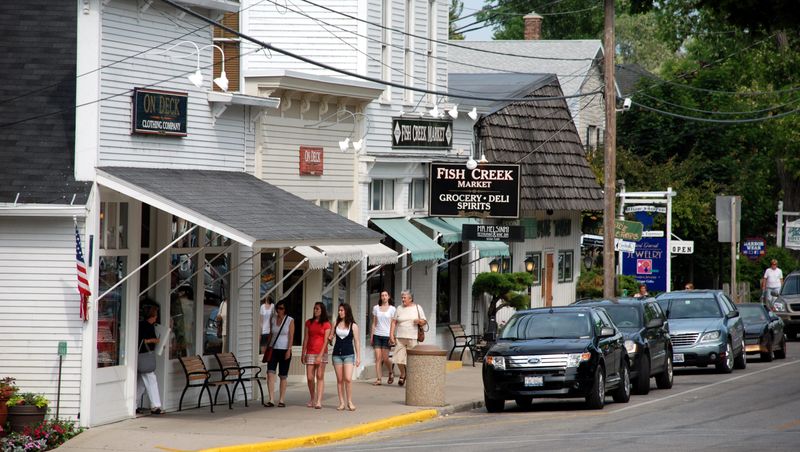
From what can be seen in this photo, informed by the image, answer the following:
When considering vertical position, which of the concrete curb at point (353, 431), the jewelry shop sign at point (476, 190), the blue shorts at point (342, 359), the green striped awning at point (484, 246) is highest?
the jewelry shop sign at point (476, 190)

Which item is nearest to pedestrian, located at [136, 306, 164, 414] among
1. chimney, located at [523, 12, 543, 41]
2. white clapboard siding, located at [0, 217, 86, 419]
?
white clapboard siding, located at [0, 217, 86, 419]

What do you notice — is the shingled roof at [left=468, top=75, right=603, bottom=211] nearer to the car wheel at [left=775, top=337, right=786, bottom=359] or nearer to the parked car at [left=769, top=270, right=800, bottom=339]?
the car wheel at [left=775, top=337, right=786, bottom=359]

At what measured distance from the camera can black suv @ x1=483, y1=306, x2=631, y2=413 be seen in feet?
68.0

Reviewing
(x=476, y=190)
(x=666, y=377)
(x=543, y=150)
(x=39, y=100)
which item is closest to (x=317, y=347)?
(x=39, y=100)

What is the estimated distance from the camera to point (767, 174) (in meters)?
54.3

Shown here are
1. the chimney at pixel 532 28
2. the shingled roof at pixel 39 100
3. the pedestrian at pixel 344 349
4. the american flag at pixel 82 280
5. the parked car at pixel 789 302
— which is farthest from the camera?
the chimney at pixel 532 28

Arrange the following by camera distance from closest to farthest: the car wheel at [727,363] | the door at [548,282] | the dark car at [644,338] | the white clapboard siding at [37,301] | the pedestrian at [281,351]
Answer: the white clapboard siding at [37,301]
the pedestrian at [281,351]
the dark car at [644,338]
the car wheel at [727,363]
the door at [548,282]

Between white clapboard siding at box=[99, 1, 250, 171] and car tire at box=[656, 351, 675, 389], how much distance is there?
351 inches

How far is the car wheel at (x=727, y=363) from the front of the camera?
28.9m

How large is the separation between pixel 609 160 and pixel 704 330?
421 centimetres

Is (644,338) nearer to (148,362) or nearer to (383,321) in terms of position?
(383,321)

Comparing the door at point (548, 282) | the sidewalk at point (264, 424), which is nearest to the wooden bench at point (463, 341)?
the door at point (548, 282)

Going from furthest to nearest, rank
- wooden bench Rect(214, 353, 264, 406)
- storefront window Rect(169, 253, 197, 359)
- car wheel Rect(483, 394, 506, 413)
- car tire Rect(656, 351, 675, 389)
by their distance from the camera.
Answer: car tire Rect(656, 351, 675, 389) → car wheel Rect(483, 394, 506, 413) → wooden bench Rect(214, 353, 264, 406) → storefront window Rect(169, 253, 197, 359)

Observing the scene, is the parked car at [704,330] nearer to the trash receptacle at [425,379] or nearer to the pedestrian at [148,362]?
the trash receptacle at [425,379]
